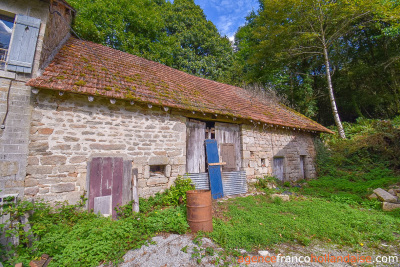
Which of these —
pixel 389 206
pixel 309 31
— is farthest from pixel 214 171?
pixel 309 31

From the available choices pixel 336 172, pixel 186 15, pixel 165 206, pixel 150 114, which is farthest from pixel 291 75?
pixel 165 206

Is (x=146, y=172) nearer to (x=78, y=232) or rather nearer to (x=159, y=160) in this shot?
(x=159, y=160)

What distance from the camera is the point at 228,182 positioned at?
6.43 m

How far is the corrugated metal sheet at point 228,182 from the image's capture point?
5855 mm

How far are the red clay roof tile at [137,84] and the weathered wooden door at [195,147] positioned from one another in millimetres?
664

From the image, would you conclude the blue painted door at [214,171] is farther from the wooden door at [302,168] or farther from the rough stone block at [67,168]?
the wooden door at [302,168]

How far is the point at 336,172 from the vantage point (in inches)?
338

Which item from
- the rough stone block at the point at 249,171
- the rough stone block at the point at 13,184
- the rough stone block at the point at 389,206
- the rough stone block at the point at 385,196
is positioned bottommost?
the rough stone block at the point at 389,206

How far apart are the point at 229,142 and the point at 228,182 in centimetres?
145

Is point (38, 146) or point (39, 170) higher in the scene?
point (38, 146)

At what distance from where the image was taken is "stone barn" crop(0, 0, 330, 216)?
3.79 metres

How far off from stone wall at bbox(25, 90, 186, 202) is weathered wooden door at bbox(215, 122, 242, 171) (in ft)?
5.23

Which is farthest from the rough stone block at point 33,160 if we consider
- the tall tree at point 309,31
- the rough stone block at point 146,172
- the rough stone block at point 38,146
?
the tall tree at point 309,31

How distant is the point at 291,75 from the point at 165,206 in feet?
46.0
